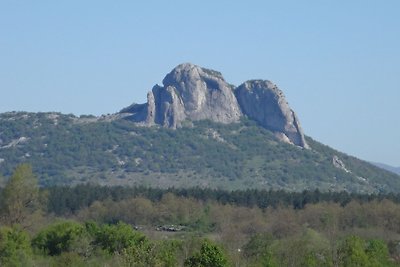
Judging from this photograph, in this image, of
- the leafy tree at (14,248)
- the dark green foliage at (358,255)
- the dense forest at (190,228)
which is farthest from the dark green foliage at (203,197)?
the dark green foliage at (358,255)

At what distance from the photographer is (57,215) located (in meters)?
118

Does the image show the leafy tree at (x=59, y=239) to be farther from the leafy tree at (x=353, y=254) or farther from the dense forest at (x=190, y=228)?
the leafy tree at (x=353, y=254)

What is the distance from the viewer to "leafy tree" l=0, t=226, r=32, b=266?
220 feet

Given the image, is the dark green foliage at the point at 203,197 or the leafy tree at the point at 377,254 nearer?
the leafy tree at the point at 377,254

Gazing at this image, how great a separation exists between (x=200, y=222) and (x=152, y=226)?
5.37 meters

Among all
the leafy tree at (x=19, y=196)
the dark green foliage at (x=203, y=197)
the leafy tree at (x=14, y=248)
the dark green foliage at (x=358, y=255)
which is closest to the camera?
the dark green foliage at (x=358, y=255)

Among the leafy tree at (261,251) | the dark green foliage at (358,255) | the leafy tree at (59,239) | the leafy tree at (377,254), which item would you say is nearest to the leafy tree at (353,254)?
the dark green foliage at (358,255)

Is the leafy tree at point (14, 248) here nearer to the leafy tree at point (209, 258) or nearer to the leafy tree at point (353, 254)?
the leafy tree at point (209, 258)

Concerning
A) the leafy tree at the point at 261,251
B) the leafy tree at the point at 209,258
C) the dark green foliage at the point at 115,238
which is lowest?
the dark green foliage at the point at 115,238

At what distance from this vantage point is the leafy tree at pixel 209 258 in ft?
180

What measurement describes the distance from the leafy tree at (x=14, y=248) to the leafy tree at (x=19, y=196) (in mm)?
10930

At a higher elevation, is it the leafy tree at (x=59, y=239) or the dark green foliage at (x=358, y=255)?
the dark green foliage at (x=358, y=255)

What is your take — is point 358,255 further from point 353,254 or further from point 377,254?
point 377,254

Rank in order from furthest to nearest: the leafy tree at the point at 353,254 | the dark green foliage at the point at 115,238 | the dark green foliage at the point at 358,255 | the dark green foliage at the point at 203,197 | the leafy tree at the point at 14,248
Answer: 1. the dark green foliage at the point at 203,197
2. the dark green foliage at the point at 115,238
3. the leafy tree at the point at 14,248
4. the dark green foliage at the point at 358,255
5. the leafy tree at the point at 353,254
